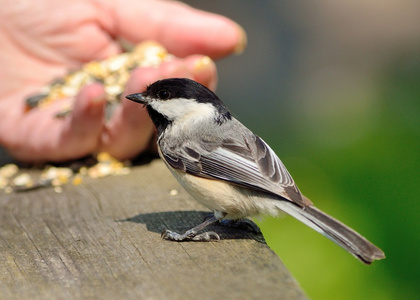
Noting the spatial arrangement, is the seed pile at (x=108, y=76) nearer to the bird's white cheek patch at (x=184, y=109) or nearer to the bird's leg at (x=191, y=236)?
the bird's white cheek patch at (x=184, y=109)

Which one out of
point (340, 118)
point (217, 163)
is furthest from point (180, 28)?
point (340, 118)

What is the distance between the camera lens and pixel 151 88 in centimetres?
202

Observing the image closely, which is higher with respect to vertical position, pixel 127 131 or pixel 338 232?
pixel 338 232

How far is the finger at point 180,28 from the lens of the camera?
10.4ft

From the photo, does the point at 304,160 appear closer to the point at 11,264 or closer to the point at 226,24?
the point at 226,24

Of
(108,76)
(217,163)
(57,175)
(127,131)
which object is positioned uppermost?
(217,163)

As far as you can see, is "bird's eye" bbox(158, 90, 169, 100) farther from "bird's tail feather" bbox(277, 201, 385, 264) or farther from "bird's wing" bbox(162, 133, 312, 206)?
"bird's tail feather" bbox(277, 201, 385, 264)

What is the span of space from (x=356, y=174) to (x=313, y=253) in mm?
830

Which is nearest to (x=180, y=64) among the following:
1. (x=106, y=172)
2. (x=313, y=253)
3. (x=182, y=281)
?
(x=106, y=172)

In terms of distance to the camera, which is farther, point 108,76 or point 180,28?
point 180,28

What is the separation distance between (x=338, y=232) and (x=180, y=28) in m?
1.90

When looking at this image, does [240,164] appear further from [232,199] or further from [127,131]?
[127,131]

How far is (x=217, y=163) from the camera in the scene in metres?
1.80

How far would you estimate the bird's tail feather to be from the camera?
1445mm
